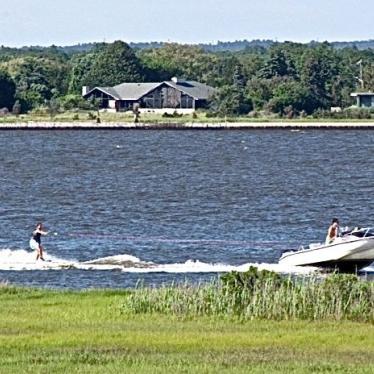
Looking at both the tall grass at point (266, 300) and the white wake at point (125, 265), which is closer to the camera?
the tall grass at point (266, 300)

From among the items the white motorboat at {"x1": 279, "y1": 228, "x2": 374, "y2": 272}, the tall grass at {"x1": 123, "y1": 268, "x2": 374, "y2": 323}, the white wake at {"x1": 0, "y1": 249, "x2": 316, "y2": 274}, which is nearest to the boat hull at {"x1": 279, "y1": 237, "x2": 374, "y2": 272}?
the white motorboat at {"x1": 279, "y1": 228, "x2": 374, "y2": 272}

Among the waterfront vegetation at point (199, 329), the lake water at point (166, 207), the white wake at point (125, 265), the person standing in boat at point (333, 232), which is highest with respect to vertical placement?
the waterfront vegetation at point (199, 329)

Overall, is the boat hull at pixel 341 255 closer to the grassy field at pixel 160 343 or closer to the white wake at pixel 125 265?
the white wake at pixel 125 265

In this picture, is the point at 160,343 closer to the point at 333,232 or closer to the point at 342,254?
the point at 342,254

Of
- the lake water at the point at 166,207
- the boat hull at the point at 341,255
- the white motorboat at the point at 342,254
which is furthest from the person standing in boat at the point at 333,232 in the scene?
the lake water at the point at 166,207

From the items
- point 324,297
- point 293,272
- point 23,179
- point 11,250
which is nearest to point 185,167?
point 23,179

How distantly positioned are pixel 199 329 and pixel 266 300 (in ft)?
7.58

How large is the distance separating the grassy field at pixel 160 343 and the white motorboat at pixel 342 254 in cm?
1380

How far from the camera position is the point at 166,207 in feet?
236

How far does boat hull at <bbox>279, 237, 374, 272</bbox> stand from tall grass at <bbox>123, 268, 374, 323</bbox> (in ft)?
48.0

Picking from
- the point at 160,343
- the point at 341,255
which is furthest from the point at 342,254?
the point at 160,343

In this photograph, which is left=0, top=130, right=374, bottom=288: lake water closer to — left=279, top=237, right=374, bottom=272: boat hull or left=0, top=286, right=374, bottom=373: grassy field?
left=279, top=237, right=374, bottom=272: boat hull

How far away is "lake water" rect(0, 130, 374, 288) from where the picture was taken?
46.3 m

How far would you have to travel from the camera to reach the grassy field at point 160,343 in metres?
20.6
